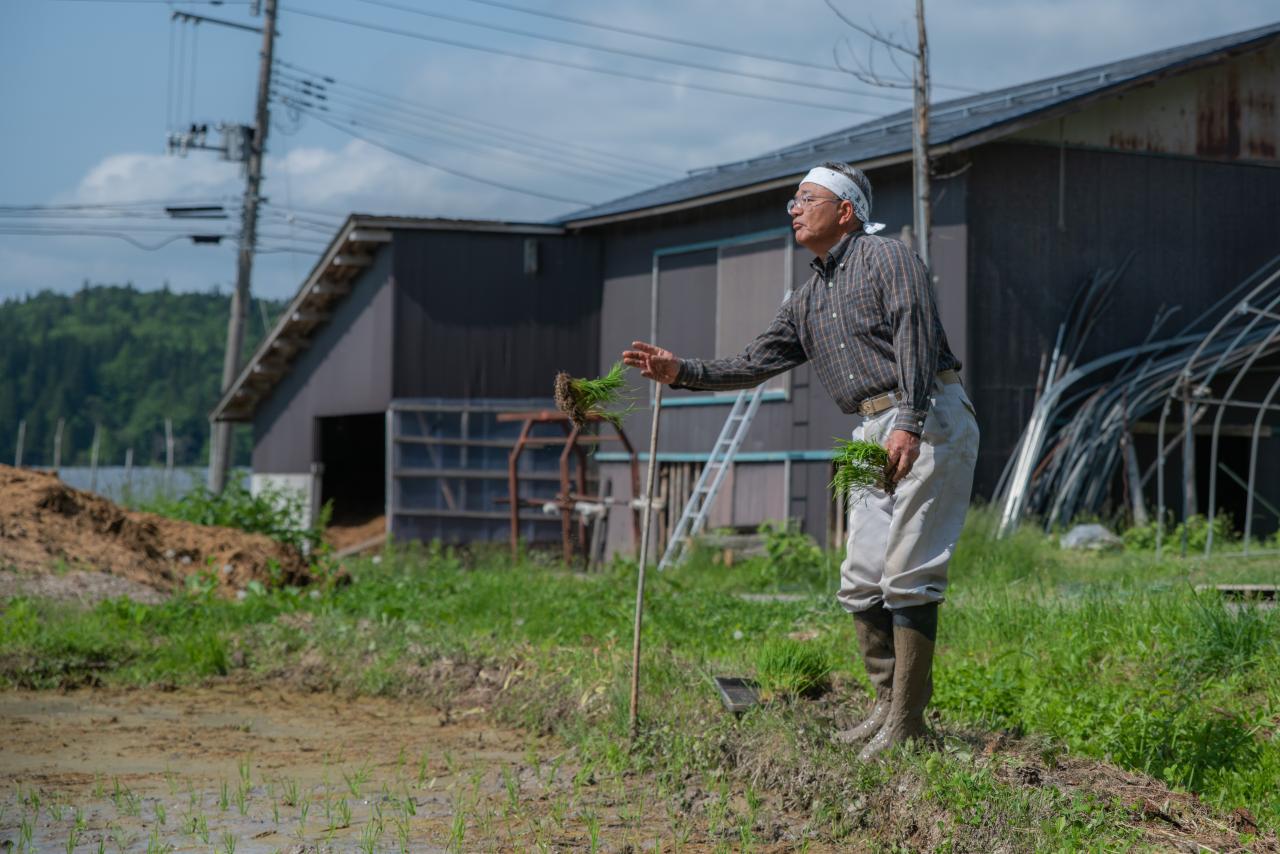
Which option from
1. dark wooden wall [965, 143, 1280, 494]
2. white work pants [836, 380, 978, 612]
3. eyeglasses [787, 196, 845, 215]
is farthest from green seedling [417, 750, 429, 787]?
dark wooden wall [965, 143, 1280, 494]

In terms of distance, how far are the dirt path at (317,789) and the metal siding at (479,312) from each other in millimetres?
10842

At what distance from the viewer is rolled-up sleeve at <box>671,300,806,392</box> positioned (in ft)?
18.3

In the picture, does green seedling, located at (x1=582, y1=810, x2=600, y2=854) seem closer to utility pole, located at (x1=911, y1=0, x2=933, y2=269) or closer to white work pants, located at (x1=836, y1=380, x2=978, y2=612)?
white work pants, located at (x1=836, y1=380, x2=978, y2=612)

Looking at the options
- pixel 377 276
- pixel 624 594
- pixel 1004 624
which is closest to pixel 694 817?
pixel 1004 624

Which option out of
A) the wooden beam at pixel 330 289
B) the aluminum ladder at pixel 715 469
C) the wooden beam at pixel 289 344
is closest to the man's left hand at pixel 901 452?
the aluminum ladder at pixel 715 469

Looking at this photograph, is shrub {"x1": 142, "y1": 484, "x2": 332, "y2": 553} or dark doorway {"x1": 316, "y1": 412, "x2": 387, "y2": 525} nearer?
shrub {"x1": 142, "y1": 484, "x2": 332, "y2": 553}

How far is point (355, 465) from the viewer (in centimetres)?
2373

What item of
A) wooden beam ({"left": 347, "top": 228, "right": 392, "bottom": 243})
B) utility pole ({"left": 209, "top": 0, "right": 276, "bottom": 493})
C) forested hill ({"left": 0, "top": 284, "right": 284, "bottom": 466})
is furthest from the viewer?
forested hill ({"left": 0, "top": 284, "right": 284, "bottom": 466})

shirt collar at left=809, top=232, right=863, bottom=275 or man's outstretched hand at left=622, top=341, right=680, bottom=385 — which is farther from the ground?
shirt collar at left=809, top=232, right=863, bottom=275

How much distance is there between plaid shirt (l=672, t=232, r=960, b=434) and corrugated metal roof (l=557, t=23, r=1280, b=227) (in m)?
7.91

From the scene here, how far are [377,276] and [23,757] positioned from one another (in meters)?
12.8

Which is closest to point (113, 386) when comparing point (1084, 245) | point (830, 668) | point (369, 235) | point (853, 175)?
point (369, 235)

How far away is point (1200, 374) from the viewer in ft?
43.1

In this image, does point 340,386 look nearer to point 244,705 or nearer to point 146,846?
point 244,705
